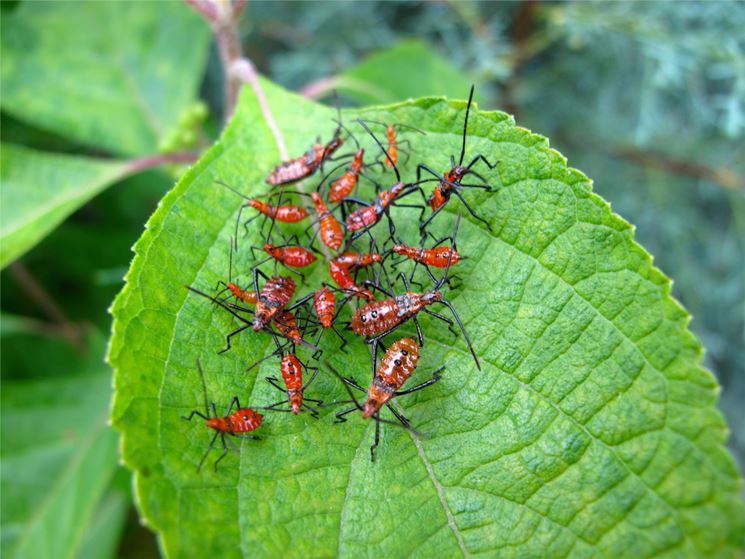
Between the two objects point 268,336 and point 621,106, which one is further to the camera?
point 621,106

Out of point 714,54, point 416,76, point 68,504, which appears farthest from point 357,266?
point 714,54

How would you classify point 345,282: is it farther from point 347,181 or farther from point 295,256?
point 347,181

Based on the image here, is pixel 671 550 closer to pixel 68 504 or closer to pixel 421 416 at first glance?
pixel 421 416

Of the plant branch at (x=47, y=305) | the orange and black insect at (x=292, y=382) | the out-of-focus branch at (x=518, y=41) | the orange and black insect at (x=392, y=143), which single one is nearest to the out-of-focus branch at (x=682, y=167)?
the out-of-focus branch at (x=518, y=41)

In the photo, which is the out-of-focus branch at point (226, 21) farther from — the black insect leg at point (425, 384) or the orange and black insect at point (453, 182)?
the black insect leg at point (425, 384)

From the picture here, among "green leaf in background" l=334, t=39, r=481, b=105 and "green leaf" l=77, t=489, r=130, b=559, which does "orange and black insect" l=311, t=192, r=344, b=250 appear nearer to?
"green leaf in background" l=334, t=39, r=481, b=105

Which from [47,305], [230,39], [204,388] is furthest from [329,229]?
[47,305]
